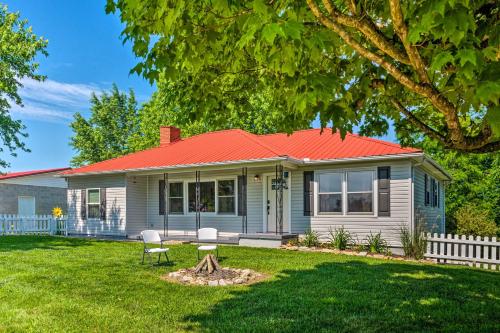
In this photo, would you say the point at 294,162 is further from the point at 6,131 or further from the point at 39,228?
the point at 6,131

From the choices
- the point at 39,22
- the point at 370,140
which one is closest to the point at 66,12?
the point at 39,22

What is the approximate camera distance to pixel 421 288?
7098mm

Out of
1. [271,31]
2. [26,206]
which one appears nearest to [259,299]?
[271,31]

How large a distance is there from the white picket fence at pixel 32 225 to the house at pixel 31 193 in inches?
247

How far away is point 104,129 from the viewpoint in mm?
39688

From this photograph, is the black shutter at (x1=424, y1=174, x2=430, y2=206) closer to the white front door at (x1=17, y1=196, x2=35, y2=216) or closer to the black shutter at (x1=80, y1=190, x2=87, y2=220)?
the black shutter at (x1=80, y1=190, x2=87, y2=220)

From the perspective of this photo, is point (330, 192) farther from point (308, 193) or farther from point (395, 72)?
point (395, 72)

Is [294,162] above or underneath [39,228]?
above

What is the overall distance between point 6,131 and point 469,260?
72.9 feet

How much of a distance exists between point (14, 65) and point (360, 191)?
1836 centimetres

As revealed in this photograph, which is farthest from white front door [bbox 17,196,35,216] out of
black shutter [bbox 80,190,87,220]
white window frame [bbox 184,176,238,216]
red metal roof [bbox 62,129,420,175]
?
white window frame [bbox 184,176,238,216]

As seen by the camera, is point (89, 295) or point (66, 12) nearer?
point (89, 295)

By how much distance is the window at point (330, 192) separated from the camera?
13742 mm

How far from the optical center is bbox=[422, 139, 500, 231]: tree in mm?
20938
